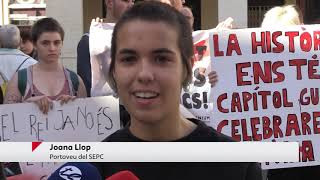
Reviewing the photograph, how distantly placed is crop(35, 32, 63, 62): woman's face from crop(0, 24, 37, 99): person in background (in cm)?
65

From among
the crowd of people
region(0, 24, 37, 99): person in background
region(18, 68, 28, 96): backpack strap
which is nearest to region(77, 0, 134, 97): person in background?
region(18, 68, 28, 96): backpack strap

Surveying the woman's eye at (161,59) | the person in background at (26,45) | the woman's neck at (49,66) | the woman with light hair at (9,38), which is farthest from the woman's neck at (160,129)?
the person in background at (26,45)

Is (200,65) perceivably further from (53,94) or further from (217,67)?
(53,94)

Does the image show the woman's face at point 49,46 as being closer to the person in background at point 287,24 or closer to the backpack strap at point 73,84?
the backpack strap at point 73,84

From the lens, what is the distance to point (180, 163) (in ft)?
5.73

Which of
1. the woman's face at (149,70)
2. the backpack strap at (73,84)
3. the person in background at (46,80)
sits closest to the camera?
the woman's face at (149,70)

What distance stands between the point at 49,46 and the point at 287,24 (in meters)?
1.69

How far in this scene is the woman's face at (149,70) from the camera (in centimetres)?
165

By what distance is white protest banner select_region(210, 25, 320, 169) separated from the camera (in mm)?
4555

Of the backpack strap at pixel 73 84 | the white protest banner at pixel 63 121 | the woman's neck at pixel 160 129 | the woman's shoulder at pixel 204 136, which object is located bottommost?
the white protest banner at pixel 63 121

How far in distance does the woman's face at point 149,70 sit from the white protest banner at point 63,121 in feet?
9.15

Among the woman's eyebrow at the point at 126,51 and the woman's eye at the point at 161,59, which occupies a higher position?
the woman's eyebrow at the point at 126,51

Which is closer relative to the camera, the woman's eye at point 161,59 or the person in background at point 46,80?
the woman's eye at point 161,59

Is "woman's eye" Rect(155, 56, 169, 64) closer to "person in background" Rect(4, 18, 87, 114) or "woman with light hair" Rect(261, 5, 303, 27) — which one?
"person in background" Rect(4, 18, 87, 114)
